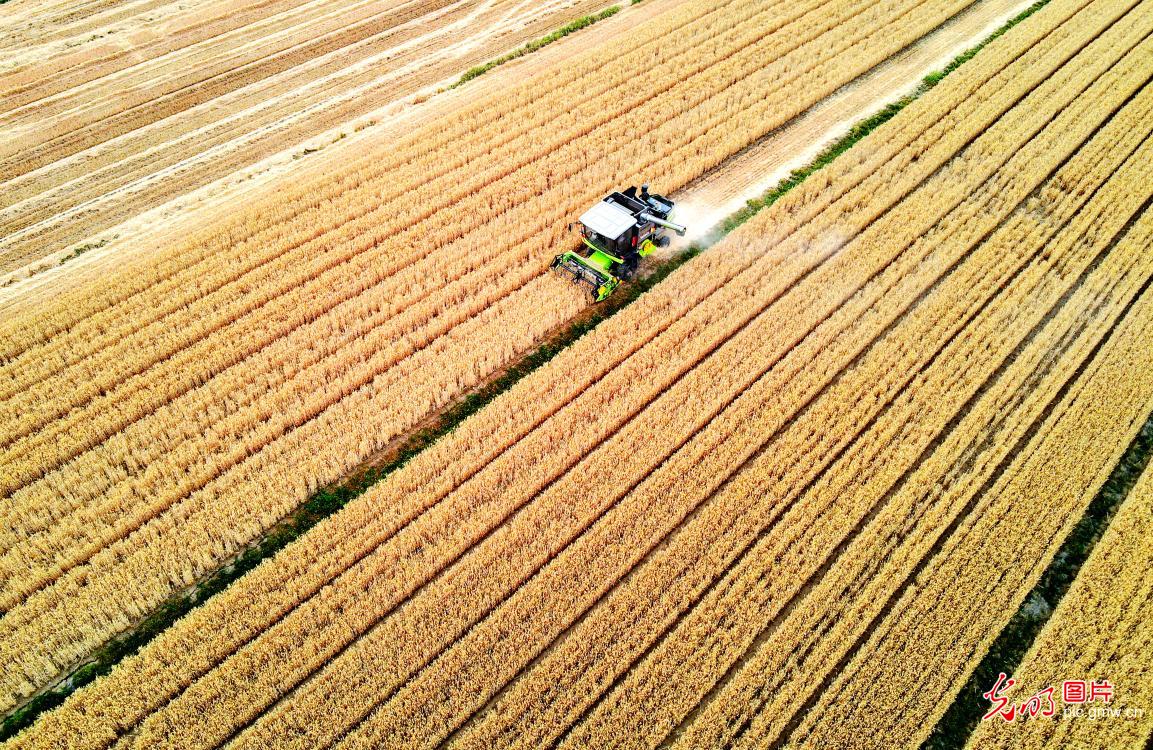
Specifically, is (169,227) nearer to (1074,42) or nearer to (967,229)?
(967,229)

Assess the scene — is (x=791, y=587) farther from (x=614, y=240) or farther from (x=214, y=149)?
(x=214, y=149)

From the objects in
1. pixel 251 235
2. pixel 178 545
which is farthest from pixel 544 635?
pixel 251 235

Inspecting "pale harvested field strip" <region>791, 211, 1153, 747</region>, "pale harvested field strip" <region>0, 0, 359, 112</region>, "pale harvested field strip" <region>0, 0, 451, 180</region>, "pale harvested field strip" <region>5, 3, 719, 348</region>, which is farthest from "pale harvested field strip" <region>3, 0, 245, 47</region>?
"pale harvested field strip" <region>791, 211, 1153, 747</region>

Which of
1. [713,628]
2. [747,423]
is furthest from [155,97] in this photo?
[713,628]

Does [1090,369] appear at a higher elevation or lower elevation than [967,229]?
lower

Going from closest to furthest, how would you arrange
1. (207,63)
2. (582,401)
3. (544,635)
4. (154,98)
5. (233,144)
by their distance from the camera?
1. (544,635)
2. (582,401)
3. (233,144)
4. (154,98)
5. (207,63)

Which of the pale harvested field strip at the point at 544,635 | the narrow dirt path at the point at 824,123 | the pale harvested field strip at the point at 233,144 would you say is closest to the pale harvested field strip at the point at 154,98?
the pale harvested field strip at the point at 233,144
